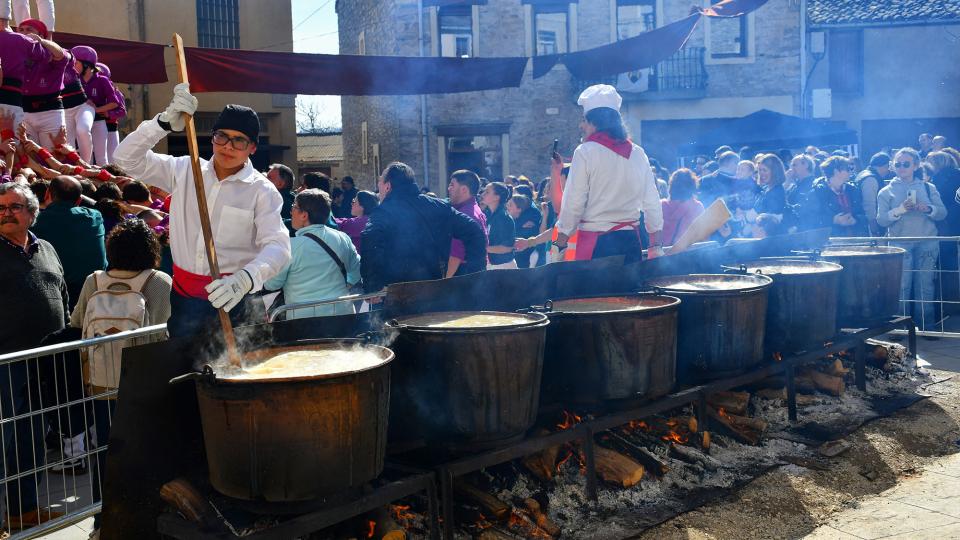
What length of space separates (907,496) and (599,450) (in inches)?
71.6

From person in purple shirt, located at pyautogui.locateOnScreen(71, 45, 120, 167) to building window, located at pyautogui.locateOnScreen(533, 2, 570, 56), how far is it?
52.8ft

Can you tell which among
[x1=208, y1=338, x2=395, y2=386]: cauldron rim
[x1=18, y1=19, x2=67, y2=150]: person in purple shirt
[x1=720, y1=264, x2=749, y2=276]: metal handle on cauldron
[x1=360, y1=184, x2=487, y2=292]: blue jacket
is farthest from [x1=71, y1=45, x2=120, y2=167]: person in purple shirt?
[x1=720, y1=264, x2=749, y2=276]: metal handle on cauldron

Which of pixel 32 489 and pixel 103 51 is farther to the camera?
pixel 103 51

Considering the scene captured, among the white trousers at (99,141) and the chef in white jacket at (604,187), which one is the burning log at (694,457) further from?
the white trousers at (99,141)

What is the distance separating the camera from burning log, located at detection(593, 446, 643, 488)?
499cm

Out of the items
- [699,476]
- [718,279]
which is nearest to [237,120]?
[699,476]

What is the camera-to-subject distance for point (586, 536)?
14.7 ft

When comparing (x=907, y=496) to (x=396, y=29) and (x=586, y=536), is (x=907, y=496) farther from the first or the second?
(x=396, y=29)

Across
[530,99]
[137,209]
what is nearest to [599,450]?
[137,209]

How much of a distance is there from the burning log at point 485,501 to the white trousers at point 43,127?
22.6ft

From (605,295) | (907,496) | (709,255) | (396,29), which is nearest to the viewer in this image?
(907,496)

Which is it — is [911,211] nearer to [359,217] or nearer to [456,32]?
[359,217]

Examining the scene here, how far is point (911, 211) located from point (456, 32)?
1747cm

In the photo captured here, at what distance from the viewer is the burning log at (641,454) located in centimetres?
520
